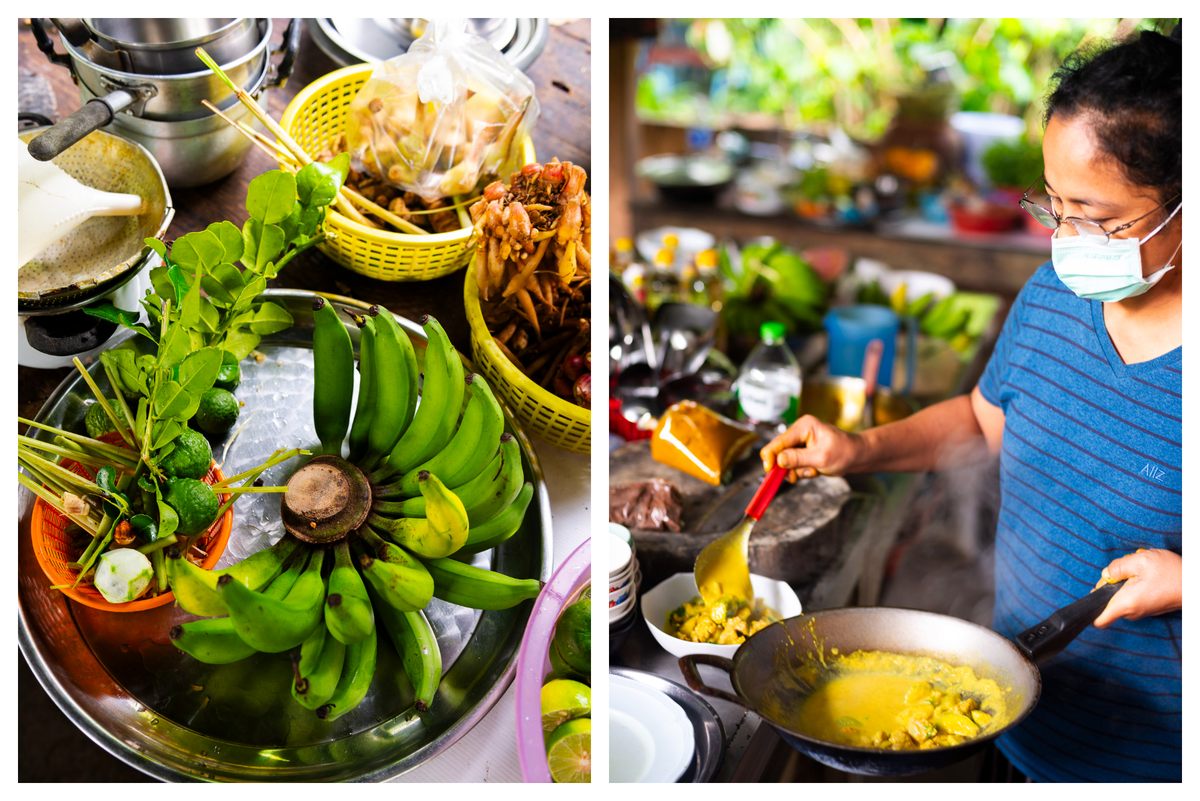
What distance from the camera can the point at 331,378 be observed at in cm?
119

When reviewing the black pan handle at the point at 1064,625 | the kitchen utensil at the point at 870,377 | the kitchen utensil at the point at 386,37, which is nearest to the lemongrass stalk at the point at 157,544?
the kitchen utensil at the point at 386,37

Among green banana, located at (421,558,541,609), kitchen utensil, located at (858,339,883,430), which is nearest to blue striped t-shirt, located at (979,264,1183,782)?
kitchen utensil, located at (858,339,883,430)

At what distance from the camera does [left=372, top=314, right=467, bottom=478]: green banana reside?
1.14 metres

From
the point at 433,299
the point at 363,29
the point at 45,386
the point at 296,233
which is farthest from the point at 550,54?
the point at 45,386

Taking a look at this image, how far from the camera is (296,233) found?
114 cm

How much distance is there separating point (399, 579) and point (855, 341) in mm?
1296

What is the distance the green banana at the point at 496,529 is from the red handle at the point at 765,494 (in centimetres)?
31

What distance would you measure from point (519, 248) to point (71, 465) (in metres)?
0.62

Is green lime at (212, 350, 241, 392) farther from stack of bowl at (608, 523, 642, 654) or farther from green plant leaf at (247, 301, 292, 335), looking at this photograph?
stack of bowl at (608, 523, 642, 654)

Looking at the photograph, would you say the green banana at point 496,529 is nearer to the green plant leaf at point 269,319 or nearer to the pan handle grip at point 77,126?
the green plant leaf at point 269,319

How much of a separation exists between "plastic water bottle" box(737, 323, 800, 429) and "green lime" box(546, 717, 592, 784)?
0.74 meters

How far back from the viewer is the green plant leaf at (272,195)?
1.08m
